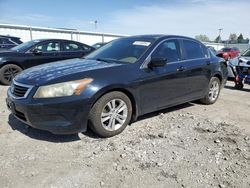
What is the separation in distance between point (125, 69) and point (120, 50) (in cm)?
83

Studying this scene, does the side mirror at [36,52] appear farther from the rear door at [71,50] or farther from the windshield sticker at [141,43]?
the windshield sticker at [141,43]

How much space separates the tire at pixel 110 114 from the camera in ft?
12.1

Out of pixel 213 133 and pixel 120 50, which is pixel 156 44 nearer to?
pixel 120 50

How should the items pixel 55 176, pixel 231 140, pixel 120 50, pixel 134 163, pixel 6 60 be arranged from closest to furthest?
1. pixel 55 176
2. pixel 134 163
3. pixel 231 140
4. pixel 120 50
5. pixel 6 60

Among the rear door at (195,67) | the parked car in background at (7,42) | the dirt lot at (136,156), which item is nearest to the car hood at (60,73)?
the dirt lot at (136,156)

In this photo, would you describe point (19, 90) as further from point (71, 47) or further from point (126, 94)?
point (71, 47)

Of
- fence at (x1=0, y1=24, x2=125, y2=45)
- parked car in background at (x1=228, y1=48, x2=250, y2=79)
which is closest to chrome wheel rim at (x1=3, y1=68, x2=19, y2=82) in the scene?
parked car in background at (x1=228, y1=48, x2=250, y2=79)

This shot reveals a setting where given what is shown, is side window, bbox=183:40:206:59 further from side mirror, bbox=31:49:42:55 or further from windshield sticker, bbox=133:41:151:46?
side mirror, bbox=31:49:42:55

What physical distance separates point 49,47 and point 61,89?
18.8ft

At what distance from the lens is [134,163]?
3199 millimetres

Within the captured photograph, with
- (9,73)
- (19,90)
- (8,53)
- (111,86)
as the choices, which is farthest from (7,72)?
(111,86)

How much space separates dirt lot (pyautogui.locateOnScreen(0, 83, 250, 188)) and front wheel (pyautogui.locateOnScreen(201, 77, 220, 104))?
116cm

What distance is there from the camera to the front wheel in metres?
5.87

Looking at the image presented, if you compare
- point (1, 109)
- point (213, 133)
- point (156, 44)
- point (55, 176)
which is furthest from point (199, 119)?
point (1, 109)
